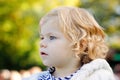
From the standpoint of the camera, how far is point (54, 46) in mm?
3178

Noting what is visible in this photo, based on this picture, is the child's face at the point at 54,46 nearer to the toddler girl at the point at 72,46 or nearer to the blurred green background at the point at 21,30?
the toddler girl at the point at 72,46

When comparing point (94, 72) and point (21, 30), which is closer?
point (94, 72)

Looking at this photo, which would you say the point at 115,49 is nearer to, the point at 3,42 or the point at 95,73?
the point at 3,42

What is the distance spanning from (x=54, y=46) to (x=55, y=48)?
15 millimetres

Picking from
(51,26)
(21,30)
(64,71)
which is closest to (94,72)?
(64,71)

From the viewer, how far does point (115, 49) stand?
1393 centimetres

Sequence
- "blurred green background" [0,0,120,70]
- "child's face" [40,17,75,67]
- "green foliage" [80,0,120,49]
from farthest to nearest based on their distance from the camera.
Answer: "green foliage" [80,0,120,49], "blurred green background" [0,0,120,70], "child's face" [40,17,75,67]

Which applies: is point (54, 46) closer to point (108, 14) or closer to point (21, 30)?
point (21, 30)

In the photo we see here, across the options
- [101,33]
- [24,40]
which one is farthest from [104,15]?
[101,33]

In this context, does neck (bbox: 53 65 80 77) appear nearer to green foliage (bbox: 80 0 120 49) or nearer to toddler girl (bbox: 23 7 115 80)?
toddler girl (bbox: 23 7 115 80)

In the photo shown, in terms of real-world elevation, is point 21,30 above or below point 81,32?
above

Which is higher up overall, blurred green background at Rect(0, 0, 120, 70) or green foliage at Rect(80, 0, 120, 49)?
green foliage at Rect(80, 0, 120, 49)

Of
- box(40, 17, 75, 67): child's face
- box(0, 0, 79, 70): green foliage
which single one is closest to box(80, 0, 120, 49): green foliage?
box(0, 0, 79, 70): green foliage

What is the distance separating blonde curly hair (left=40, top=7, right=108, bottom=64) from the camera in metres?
3.20
